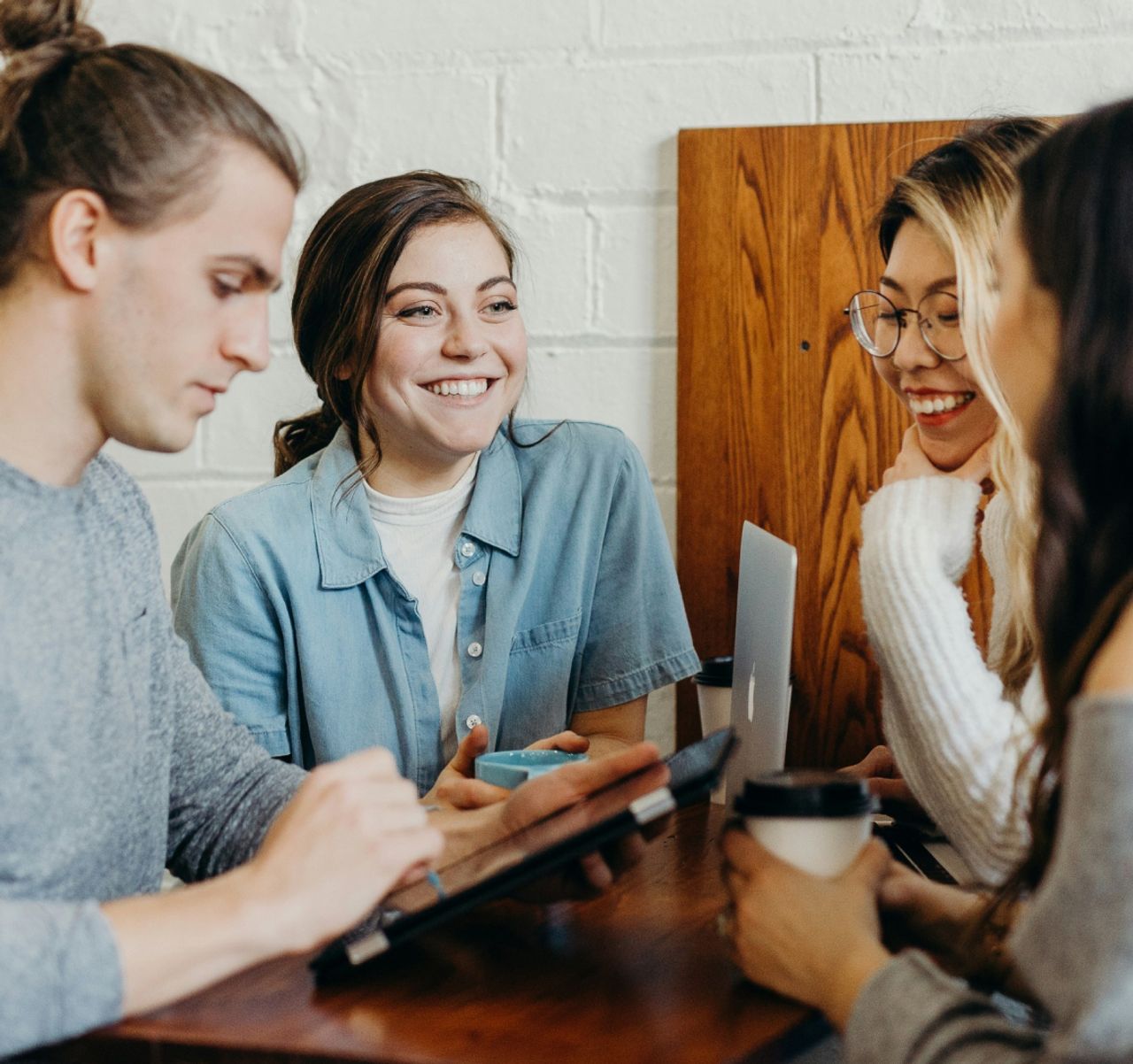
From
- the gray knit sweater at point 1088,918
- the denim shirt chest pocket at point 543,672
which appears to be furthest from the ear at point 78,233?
the denim shirt chest pocket at point 543,672

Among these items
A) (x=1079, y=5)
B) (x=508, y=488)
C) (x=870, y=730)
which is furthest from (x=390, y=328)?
(x=1079, y=5)

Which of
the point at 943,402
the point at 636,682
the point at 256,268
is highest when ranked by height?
the point at 256,268

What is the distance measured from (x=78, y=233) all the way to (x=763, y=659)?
0.61m

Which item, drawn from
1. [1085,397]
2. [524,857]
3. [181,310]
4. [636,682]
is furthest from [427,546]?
[1085,397]

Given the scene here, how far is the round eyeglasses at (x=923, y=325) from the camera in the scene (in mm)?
1369

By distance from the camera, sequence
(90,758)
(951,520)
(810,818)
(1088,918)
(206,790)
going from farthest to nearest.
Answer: (951,520)
(206,790)
(90,758)
(810,818)
(1088,918)

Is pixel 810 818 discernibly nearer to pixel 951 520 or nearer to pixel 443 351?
pixel 951 520

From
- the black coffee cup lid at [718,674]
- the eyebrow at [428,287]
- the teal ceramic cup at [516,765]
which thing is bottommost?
the teal ceramic cup at [516,765]

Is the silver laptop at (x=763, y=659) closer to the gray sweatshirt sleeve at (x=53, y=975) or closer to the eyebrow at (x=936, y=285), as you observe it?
the eyebrow at (x=936, y=285)

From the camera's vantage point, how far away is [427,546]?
1562 mm

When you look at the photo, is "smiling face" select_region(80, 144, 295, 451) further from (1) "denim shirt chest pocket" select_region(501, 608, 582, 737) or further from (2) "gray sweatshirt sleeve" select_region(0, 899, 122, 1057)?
(1) "denim shirt chest pocket" select_region(501, 608, 582, 737)

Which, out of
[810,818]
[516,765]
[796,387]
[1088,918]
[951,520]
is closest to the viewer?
[1088,918]

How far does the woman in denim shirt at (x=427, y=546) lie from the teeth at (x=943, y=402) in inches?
14.2

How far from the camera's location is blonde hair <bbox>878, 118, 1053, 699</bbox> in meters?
1.28
